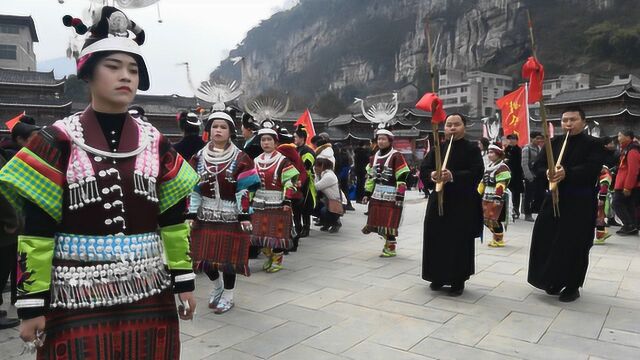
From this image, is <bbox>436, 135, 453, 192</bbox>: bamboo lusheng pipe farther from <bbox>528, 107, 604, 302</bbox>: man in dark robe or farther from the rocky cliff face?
the rocky cliff face

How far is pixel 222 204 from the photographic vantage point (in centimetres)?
440

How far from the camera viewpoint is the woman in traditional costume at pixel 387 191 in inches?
265

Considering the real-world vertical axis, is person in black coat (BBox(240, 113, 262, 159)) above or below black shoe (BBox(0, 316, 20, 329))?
above

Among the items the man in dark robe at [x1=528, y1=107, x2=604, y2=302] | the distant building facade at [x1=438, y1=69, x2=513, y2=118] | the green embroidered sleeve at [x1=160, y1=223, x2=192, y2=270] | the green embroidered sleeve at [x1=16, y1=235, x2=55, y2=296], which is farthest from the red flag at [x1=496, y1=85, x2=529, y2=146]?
the distant building facade at [x1=438, y1=69, x2=513, y2=118]

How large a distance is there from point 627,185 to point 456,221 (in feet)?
17.5

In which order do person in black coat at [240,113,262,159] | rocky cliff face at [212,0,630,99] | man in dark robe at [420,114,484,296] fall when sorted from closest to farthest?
1. man in dark robe at [420,114,484,296]
2. person in black coat at [240,113,262,159]
3. rocky cliff face at [212,0,630,99]

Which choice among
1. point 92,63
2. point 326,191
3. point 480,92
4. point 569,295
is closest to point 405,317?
point 569,295

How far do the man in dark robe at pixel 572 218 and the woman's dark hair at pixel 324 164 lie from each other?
4847mm

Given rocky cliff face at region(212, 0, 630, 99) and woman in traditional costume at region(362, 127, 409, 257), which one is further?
rocky cliff face at region(212, 0, 630, 99)

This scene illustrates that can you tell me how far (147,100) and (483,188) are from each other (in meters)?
37.3

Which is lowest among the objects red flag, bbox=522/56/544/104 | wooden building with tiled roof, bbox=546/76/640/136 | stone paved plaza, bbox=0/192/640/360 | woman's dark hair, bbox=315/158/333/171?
stone paved plaza, bbox=0/192/640/360

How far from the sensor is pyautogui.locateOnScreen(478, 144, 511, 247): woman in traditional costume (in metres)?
7.70

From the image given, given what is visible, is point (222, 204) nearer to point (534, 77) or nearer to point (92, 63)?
point (92, 63)

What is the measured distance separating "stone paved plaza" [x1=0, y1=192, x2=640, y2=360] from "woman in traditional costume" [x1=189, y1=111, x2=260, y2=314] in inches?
20.7
